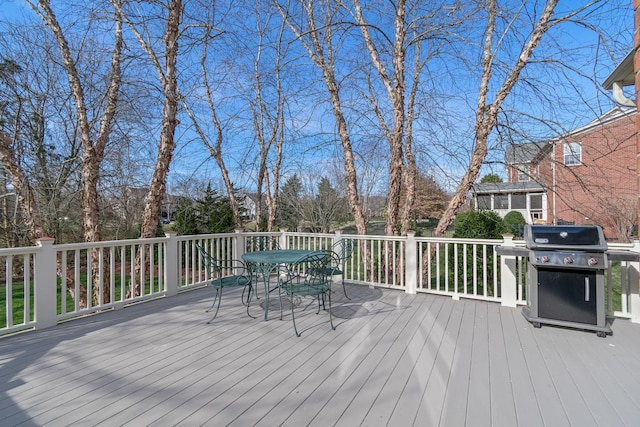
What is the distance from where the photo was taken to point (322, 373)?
2.17m

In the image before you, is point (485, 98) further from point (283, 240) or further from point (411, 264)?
point (283, 240)

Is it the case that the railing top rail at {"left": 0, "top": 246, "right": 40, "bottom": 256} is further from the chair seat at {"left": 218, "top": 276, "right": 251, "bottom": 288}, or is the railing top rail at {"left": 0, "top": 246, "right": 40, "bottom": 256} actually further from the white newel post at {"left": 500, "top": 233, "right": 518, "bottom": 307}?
the white newel post at {"left": 500, "top": 233, "right": 518, "bottom": 307}

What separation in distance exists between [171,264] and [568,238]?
15.9 feet

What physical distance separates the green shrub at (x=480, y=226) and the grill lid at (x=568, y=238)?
239 centimetres

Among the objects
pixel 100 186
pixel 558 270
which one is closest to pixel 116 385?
pixel 558 270

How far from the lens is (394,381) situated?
80.4 inches

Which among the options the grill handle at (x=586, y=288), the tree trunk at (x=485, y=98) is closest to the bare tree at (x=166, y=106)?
the tree trunk at (x=485, y=98)

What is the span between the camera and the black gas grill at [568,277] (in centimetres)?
279

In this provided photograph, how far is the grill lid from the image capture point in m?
2.81

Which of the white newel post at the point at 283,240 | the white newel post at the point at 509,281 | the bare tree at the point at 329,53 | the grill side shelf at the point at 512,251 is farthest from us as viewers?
the bare tree at the point at 329,53

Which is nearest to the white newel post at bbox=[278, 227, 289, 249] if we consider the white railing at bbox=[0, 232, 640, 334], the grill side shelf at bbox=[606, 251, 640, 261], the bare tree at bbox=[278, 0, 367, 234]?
the white railing at bbox=[0, 232, 640, 334]

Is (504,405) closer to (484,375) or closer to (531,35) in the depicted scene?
(484,375)

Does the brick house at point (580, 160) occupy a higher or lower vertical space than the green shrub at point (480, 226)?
higher

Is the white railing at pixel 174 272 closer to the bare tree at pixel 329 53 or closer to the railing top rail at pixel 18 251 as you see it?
the railing top rail at pixel 18 251
